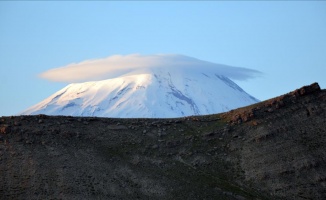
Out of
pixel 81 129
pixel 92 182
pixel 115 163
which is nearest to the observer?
pixel 92 182

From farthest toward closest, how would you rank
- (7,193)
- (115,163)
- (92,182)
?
(115,163)
(92,182)
(7,193)

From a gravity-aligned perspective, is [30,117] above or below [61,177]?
above

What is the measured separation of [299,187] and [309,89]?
19.4 meters

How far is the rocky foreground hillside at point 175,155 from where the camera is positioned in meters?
85.8

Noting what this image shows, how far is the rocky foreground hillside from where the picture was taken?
85.8m

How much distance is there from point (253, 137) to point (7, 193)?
120 feet

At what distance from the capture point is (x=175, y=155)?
95750mm

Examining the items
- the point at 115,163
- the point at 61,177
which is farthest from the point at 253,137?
the point at 61,177

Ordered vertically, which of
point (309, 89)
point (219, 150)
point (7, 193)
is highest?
point (309, 89)

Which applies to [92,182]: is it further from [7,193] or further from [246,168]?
[246,168]

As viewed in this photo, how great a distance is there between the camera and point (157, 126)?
102 meters

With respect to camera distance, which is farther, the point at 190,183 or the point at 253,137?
the point at 253,137

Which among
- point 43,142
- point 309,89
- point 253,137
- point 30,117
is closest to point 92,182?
point 43,142

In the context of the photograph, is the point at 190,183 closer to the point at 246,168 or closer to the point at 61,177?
the point at 246,168
